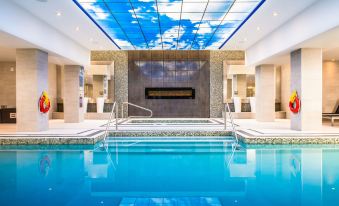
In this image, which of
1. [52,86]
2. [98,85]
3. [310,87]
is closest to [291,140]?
[310,87]

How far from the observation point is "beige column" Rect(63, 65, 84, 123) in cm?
1375

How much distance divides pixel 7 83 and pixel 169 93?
829 centimetres

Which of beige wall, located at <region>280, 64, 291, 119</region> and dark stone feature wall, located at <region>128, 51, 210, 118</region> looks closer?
beige wall, located at <region>280, 64, 291, 119</region>

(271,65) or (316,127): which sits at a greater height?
(271,65)

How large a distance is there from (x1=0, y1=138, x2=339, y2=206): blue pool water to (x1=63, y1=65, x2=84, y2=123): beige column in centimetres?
645

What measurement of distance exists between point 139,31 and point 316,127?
7236 millimetres

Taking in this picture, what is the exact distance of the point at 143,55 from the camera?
16.8m

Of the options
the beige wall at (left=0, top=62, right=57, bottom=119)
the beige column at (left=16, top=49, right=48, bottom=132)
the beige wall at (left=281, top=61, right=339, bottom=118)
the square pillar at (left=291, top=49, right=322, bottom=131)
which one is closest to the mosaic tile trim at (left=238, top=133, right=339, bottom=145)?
the square pillar at (left=291, top=49, right=322, bottom=131)

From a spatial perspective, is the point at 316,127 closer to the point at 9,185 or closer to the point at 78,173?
the point at 78,173

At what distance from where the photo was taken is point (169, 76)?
17.0 m

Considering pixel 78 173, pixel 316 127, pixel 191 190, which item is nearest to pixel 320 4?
pixel 316 127

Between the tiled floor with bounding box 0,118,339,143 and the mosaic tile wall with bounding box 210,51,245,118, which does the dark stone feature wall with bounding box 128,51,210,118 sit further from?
the tiled floor with bounding box 0,118,339,143

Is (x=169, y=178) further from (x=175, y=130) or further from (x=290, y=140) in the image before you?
(x=175, y=130)

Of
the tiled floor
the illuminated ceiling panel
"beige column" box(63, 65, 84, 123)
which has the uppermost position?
the illuminated ceiling panel
